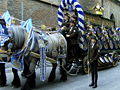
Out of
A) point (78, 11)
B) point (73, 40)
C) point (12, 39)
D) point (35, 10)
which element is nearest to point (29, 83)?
Answer: point (12, 39)

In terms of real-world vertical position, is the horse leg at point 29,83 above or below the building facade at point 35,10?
below

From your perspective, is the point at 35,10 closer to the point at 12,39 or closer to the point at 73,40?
the point at 73,40

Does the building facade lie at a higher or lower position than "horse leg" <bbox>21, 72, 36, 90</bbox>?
higher

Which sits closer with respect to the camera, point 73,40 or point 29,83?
point 29,83

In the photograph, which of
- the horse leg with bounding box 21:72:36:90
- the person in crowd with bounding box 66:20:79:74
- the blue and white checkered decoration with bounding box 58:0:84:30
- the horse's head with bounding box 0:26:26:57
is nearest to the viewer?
the horse's head with bounding box 0:26:26:57

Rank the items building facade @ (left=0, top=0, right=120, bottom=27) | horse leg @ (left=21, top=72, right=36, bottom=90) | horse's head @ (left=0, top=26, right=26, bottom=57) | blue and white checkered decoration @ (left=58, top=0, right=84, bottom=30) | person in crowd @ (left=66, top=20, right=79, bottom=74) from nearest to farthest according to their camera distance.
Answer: horse's head @ (left=0, top=26, right=26, bottom=57) < horse leg @ (left=21, top=72, right=36, bottom=90) < person in crowd @ (left=66, top=20, right=79, bottom=74) < blue and white checkered decoration @ (left=58, top=0, right=84, bottom=30) < building facade @ (left=0, top=0, right=120, bottom=27)

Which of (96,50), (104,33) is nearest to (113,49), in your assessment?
(104,33)

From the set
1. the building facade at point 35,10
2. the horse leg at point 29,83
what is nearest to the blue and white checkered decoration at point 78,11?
the horse leg at point 29,83

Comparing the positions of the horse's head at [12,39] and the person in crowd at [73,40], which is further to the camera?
the person in crowd at [73,40]

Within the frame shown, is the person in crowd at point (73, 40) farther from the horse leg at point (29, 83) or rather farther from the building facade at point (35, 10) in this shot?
the building facade at point (35, 10)

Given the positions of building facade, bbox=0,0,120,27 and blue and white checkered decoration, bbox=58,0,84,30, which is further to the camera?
building facade, bbox=0,0,120,27

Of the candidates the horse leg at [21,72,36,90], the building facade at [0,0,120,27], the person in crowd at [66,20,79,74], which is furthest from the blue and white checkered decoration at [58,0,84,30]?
the building facade at [0,0,120,27]

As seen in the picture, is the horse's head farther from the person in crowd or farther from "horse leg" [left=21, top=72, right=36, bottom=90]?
the person in crowd

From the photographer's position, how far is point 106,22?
2636 centimetres
